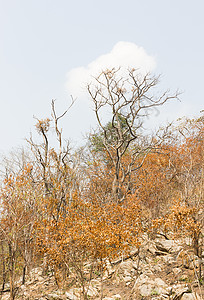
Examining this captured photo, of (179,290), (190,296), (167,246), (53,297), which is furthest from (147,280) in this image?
(53,297)

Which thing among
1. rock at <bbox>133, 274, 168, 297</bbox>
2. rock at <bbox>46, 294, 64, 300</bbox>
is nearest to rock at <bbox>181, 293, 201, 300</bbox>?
rock at <bbox>133, 274, 168, 297</bbox>

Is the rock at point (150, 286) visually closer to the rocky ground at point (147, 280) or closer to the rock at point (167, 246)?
the rocky ground at point (147, 280)

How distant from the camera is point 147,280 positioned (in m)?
6.50

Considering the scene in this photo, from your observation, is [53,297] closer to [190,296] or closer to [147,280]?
[147,280]

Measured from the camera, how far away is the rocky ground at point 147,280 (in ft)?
19.3

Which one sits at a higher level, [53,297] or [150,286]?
[150,286]

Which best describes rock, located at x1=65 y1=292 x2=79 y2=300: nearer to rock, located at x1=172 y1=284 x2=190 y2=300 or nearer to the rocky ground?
the rocky ground

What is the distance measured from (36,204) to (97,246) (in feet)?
9.60

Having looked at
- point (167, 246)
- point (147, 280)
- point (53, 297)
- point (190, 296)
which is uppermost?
point (167, 246)

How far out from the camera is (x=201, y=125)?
1688 centimetres

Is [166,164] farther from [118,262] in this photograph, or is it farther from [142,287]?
[142,287]

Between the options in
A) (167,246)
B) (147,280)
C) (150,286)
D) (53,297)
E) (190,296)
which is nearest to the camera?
(190,296)

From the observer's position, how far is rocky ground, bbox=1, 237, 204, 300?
5.88 metres

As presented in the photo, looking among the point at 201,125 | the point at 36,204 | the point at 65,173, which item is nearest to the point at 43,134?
the point at 65,173
